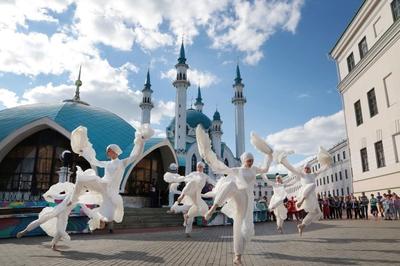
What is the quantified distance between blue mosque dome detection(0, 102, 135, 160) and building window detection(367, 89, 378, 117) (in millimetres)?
17791

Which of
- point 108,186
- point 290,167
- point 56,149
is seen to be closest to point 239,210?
point 108,186

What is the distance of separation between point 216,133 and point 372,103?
3919 centimetres

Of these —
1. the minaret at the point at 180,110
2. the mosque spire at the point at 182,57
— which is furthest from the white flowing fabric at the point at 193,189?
the mosque spire at the point at 182,57

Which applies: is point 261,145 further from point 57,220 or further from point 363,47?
point 363,47

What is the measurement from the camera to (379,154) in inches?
724

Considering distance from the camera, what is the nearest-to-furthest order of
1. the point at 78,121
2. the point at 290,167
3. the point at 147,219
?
the point at 290,167 → the point at 147,219 → the point at 78,121

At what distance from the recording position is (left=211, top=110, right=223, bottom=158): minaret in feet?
186

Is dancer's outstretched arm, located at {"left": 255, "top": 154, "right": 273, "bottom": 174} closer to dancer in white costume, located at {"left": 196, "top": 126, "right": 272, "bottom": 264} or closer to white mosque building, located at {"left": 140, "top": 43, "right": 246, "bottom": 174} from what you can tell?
dancer in white costume, located at {"left": 196, "top": 126, "right": 272, "bottom": 264}

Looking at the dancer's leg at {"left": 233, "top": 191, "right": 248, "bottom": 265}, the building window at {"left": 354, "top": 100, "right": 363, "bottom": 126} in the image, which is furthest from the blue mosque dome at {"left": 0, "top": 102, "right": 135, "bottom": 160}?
the dancer's leg at {"left": 233, "top": 191, "right": 248, "bottom": 265}

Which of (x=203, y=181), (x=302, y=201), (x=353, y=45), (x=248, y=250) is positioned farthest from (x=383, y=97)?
(x=248, y=250)

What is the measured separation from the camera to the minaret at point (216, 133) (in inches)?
2235

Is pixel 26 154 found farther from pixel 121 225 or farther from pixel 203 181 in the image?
pixel 203 181

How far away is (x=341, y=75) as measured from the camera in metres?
23.8

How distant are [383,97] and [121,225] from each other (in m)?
16.7
